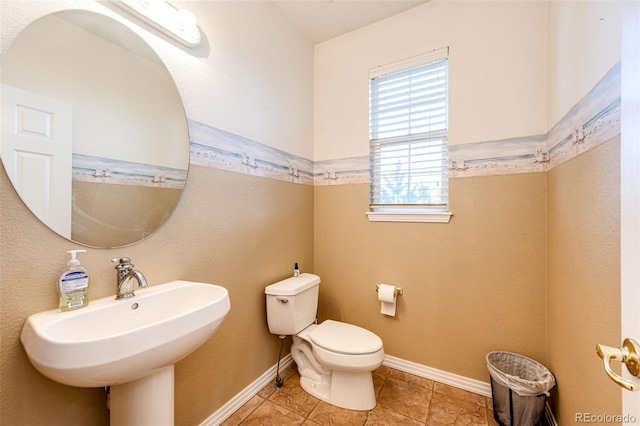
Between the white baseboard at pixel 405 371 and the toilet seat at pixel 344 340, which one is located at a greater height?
the toilet seat at pixel 344 340

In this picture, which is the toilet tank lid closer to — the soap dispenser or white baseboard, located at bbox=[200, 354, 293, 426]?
white baseboard, located at bbox=[200, 354, 293, 426]

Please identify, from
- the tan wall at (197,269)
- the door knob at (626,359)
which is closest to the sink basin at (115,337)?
the tan wall at (197,269)

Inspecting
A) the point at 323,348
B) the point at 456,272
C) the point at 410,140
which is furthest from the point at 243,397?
the point at 410,140

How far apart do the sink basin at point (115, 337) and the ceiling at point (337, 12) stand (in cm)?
194

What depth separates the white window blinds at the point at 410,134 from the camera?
1771 millimetres

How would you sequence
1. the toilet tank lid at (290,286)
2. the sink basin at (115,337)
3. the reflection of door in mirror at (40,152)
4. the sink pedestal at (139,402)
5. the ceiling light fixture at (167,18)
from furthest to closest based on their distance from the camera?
the toilet tank lid at (290,286) < the ceiling light fixture at (167,18) < the sink pedestal at (139,402) < the reflection of door in mirror at (40,152) < the sink basin at (115,337)

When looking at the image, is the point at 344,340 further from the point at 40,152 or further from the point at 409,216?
the point at 40,152

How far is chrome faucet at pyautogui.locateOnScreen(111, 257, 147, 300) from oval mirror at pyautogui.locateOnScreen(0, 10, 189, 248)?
8 centimetres

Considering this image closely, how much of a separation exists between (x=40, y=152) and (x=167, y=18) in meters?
0.77

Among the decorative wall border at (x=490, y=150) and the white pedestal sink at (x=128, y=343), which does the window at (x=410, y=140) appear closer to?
the decorative wall border at (x=490, y=150)

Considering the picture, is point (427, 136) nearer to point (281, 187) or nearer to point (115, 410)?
point (281, 187)

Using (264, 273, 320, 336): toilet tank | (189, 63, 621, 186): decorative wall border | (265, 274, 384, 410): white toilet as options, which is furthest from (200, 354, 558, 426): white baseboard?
(189, 63, 621, 186): decorative wall border

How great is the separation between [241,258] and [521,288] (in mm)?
1681

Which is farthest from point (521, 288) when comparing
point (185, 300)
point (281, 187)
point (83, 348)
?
point (83, 348)
